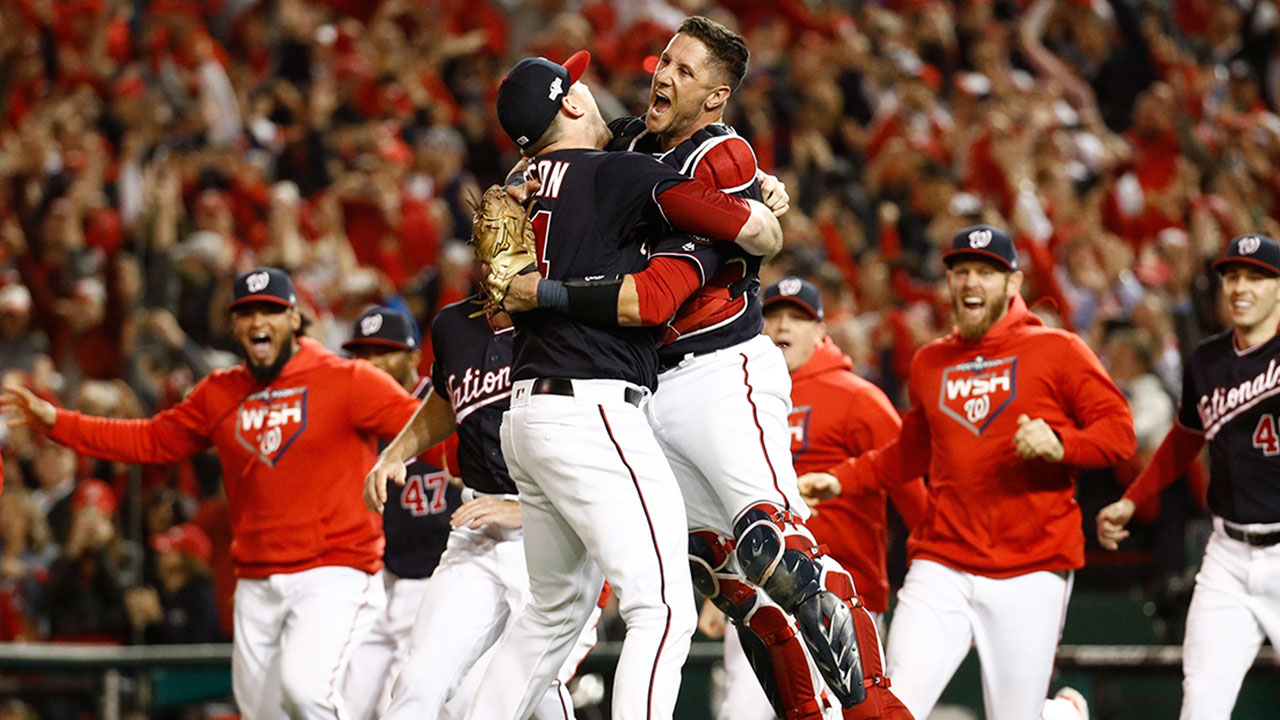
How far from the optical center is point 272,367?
23.9 feet

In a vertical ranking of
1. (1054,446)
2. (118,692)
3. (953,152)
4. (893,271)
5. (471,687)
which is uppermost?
(953,152)

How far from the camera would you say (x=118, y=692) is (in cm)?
945

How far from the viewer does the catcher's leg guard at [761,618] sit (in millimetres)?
5418

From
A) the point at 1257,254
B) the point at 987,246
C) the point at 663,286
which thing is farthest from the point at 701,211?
the point at 1257,254

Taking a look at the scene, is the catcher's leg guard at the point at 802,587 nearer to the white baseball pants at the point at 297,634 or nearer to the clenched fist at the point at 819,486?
the clenched fist at the point at 819,486

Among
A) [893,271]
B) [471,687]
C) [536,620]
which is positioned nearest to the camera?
[536,620]

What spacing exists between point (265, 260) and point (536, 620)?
793 cm

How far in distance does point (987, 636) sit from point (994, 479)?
622 millimetres

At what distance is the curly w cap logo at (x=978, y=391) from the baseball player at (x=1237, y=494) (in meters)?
0.68

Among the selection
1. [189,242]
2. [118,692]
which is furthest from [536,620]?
[189,242]

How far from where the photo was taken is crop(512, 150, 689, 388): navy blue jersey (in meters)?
4.87

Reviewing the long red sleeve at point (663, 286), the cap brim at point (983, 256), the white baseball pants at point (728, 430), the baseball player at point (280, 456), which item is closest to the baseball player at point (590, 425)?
the long red sleeve at point (663, 286)

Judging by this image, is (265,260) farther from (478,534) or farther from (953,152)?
(478,534)

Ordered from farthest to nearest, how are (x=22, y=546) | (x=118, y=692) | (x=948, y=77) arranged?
1. (x=948, y=77)
2. (x=22, y=546)
3. (x=118, y=692)
